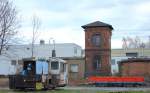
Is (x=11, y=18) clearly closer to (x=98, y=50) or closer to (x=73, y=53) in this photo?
(x=98, y=50)

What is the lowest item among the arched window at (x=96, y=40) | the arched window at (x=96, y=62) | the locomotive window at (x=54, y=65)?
the locomotive window at (x=54, y=65)

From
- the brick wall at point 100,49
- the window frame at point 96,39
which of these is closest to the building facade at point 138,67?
the brick wall at point 100,49

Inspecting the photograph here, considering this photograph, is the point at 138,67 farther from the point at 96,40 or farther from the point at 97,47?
the point at 96,40

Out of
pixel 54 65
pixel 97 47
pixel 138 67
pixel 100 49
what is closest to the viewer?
pixel 54 65

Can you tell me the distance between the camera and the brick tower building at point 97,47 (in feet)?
262

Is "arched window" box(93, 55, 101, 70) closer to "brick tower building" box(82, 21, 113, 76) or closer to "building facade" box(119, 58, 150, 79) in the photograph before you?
"brick tower building" box(82, 21, 113, 76)

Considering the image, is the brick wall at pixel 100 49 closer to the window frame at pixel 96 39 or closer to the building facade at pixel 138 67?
the window frame at pixel 96 39

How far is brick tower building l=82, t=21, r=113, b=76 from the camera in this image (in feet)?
262

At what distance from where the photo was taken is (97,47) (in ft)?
265

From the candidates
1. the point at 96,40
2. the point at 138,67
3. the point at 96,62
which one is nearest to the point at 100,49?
the point at 96,40

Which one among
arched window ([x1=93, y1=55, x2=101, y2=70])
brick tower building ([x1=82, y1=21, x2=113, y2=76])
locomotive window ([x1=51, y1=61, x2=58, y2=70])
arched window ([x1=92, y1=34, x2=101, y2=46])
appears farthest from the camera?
arched window ([x1=92, y1=34, x2=101, y2=46])

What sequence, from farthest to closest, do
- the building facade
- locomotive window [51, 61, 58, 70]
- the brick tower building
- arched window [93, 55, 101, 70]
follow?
the brick tower building, arched window [93, 55, 101, 70], the building facade, locomotive window [51, 61, 58, 70]

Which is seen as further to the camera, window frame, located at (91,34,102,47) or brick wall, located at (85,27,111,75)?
window frame, located at (91,34,102,47)

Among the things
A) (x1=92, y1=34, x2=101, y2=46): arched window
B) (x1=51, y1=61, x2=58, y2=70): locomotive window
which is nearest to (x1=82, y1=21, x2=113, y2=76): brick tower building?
(x1=92, y1=34, x2=101, y2=46): arched window
